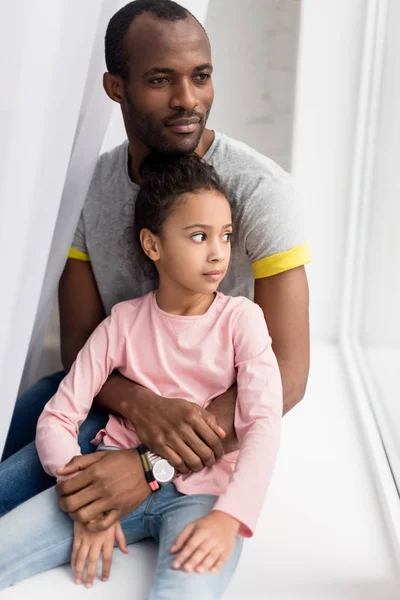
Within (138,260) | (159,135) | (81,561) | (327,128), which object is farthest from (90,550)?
(327,128)

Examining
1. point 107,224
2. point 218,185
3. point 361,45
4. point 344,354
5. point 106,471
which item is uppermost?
point 361,45

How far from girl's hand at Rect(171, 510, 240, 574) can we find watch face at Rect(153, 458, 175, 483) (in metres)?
0.13

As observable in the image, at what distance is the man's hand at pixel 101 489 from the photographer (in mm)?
1162

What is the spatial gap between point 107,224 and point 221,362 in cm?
39

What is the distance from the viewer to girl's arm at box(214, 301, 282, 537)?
3.67 ft

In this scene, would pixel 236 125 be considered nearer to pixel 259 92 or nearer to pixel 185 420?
pixel 259 92

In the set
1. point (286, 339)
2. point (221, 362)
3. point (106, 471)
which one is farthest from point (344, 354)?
point (106, 471)

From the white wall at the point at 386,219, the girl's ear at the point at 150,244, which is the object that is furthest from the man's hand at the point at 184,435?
the white wall at the point at 386,219

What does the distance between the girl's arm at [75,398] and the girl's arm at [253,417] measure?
21 centimetres

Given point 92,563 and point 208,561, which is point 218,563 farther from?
point 92,563

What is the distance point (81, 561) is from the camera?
3.77 ft

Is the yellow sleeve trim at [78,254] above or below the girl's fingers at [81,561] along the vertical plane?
above

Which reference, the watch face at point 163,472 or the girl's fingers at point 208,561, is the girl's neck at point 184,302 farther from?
the girl's fingers at point 208,561

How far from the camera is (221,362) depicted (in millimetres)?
1276
